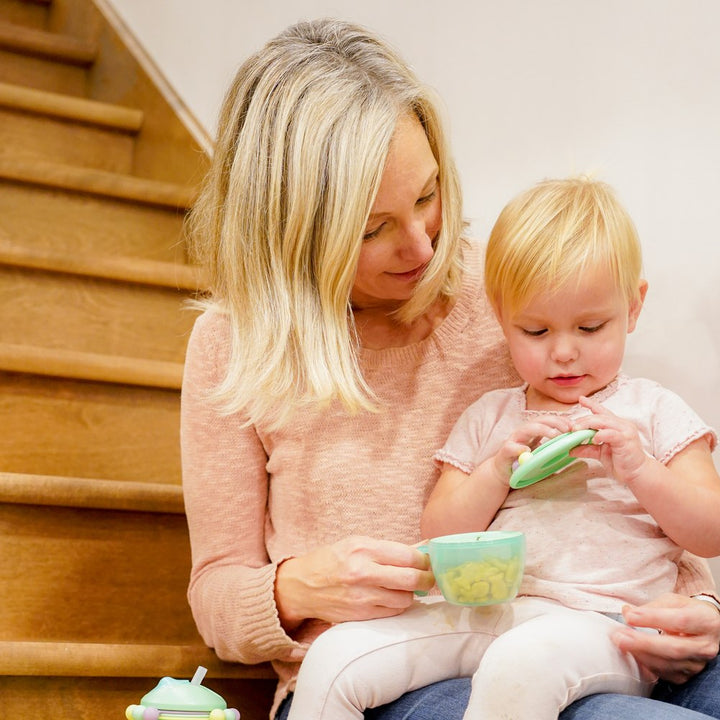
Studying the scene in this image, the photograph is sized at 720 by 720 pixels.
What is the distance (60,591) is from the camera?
4.49 feet

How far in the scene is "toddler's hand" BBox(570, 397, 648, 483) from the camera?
0.96m

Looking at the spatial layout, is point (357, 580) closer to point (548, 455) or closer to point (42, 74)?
point (548, 455)

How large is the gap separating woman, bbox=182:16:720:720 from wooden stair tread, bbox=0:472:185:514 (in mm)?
178

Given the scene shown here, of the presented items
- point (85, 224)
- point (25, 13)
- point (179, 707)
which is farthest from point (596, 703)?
point (25, 13)

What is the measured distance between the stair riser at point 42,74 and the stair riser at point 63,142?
28cm

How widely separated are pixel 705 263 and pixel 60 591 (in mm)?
940

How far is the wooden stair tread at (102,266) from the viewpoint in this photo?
5.82ft

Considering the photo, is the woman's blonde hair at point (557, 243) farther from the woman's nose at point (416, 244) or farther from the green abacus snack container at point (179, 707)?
the green abacus snack container at point (179, 707)

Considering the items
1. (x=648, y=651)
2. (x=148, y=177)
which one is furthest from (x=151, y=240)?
(x=648, y=651)

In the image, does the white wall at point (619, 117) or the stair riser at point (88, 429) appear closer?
the white wall at point (619, 117)

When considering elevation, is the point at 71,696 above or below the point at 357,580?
below

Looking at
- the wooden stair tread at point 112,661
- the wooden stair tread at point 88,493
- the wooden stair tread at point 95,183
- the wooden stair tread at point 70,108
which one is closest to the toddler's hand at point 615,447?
the wooden stair tread at point 112,661

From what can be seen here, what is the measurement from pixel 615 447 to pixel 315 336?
1.28 feet

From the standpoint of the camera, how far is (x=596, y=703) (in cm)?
85
